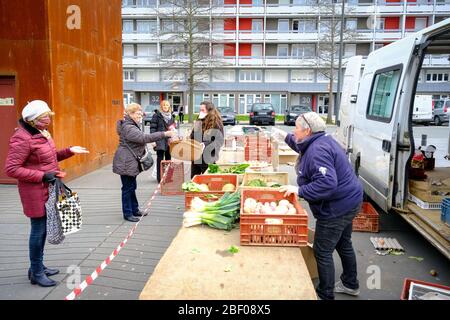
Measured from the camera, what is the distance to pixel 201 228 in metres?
4.25

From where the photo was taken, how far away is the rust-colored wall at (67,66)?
882cm

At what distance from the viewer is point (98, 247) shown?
566 centimetres

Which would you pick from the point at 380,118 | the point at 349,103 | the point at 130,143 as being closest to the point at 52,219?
the point at 130,143

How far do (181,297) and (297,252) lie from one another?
1.19 meters

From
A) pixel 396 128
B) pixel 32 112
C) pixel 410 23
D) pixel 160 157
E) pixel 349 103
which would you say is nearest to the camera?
pixel 32 112

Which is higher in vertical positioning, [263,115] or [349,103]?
[349,103]

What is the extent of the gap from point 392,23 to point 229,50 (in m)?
19.4

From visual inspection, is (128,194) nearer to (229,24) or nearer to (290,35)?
(290,35)

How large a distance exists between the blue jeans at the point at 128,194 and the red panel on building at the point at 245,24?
157 feet

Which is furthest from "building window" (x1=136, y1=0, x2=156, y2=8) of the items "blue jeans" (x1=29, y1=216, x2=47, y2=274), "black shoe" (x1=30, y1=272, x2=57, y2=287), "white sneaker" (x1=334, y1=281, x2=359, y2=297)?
"white sneaker" (x1=334, y1=281, x2=359, y2=297)

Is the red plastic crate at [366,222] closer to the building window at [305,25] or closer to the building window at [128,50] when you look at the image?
the building window at [305,25]

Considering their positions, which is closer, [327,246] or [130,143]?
[327,246]

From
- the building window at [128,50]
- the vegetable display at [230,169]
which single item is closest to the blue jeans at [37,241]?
the vegetable display at [230,169]
